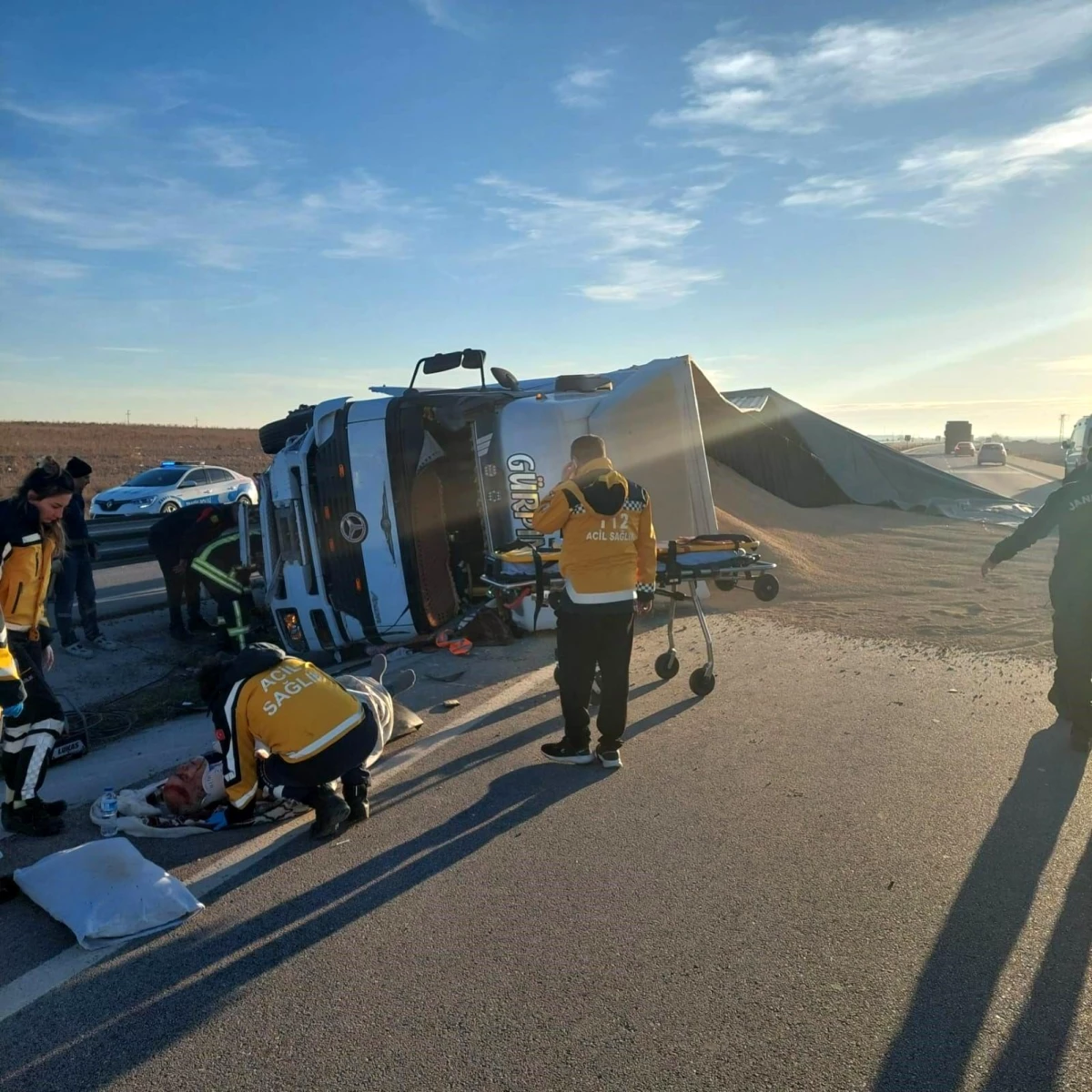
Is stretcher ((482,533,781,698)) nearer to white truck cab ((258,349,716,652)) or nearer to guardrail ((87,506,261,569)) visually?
white truck cab ((258,349,716,652))

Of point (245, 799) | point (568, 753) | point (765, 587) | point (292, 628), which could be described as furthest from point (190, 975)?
point (292, 628)

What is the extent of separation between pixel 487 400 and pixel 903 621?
444 centimetres

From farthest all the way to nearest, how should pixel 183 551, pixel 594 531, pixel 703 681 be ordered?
pixel 183 551 < pixel 703 681 < pixel 594 531

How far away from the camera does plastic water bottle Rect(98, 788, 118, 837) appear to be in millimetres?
4184

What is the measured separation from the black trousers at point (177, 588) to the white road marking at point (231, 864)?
178 inches

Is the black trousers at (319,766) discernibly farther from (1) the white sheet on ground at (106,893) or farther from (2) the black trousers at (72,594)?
(2) the black trousers at (72,594)

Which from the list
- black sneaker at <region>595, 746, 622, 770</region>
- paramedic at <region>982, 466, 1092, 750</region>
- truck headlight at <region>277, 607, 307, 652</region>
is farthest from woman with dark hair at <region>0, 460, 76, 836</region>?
paramedic at <region>982, 466, 1092, 750</region>

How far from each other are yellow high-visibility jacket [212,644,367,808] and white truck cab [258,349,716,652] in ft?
12.4

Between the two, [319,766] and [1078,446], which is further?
[1078,446]

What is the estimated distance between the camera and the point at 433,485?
26.9ft

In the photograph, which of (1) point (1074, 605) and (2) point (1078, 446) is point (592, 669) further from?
(2) point (1078, 446)

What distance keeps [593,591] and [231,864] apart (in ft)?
7.32

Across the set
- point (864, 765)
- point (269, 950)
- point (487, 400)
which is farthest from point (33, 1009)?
point (487, 400)

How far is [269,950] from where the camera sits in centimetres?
317
